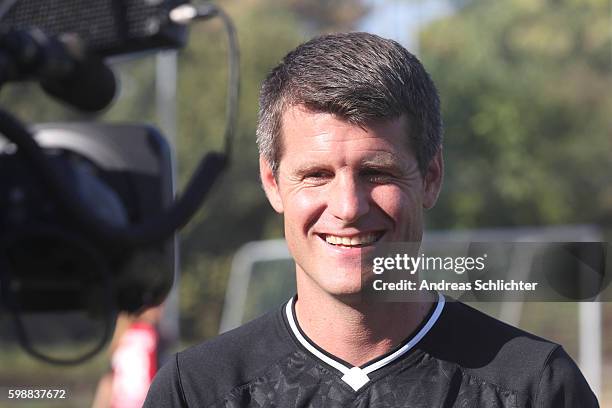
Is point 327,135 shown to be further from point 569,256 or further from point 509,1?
point 509,1

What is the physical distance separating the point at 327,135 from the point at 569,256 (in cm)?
40

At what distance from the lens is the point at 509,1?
82.7ft

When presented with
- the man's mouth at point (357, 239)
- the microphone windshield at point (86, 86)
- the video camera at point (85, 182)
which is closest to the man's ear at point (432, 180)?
the man's mouth at point (357, 239)

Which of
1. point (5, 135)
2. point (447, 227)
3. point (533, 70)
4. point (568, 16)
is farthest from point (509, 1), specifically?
point (5, 135)

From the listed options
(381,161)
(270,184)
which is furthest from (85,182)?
(381,161)

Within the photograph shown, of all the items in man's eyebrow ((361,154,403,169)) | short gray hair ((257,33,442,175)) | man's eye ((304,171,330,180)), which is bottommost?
man's eye ((304,171,330,180))

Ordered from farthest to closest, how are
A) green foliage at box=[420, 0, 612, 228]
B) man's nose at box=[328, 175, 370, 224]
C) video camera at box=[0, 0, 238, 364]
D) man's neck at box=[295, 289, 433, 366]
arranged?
green foliage at box=[420, 0, 612, 228]
video camera at box=[0, 0, 238, 364]
man's neck at box=[295, 289, 433, 366]
man's nose at box=[328, 175, 370, 224]

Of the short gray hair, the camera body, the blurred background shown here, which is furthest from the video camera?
the blurred background

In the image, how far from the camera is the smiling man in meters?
1.63

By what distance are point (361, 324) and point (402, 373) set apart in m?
0.09

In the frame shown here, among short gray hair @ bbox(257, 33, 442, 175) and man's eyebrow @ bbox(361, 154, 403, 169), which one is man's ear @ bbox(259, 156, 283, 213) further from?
man's eyebrow @ bbox(361, 154, 403, 169)

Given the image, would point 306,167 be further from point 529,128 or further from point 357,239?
point 529,128

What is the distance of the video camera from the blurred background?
1418 cm

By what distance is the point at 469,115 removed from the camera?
20.3 meters
